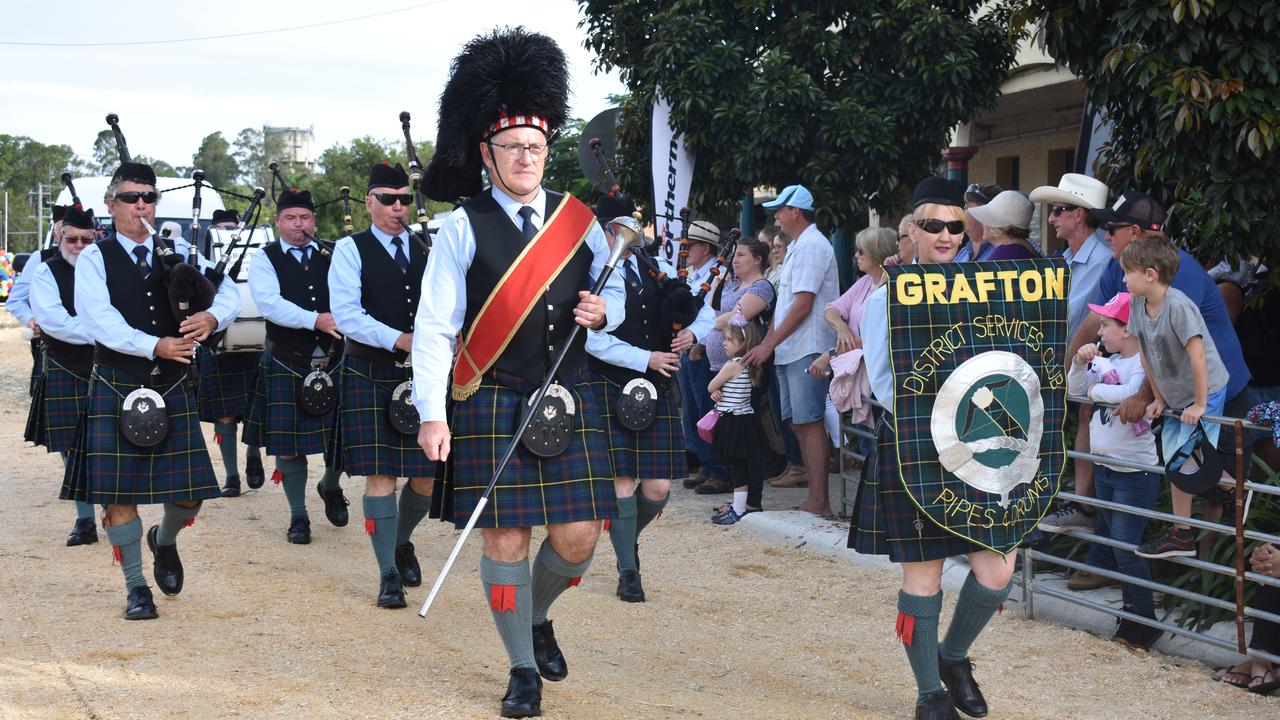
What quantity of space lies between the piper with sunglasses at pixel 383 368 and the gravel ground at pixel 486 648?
0.35m

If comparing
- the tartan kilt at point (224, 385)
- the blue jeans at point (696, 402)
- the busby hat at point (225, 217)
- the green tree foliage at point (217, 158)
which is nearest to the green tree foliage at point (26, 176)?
the green tree foliage at point (217, 158)

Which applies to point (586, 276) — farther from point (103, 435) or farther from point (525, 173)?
point (103, 435)

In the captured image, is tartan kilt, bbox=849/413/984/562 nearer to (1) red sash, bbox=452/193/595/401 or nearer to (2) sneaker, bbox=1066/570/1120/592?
(1) red sash, bbox=452/193/595/401

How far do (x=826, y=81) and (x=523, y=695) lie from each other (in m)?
6.46

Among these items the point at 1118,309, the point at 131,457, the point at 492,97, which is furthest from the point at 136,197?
the point at 1118,309

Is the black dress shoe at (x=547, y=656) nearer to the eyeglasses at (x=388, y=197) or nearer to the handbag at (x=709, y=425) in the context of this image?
the eyeglasses at (x=388, y=197)

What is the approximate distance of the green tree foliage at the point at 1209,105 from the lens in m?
5.02

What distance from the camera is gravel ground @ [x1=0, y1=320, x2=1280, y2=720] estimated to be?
13.6 ft

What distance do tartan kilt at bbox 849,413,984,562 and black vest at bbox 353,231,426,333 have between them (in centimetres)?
263

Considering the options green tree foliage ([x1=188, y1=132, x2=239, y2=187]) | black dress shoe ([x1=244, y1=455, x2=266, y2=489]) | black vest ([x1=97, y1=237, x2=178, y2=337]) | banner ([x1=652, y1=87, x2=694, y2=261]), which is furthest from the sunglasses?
green tree foliage ([x1=188, y1=132, x2=239, y2=187])

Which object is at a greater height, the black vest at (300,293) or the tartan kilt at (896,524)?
the black vest at (300,293)

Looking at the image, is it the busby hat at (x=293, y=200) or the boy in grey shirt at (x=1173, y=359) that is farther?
the busby hat at (x=293, y=200)

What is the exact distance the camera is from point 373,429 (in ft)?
19.0

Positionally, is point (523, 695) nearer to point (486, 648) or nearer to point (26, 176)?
point (486, 648)
